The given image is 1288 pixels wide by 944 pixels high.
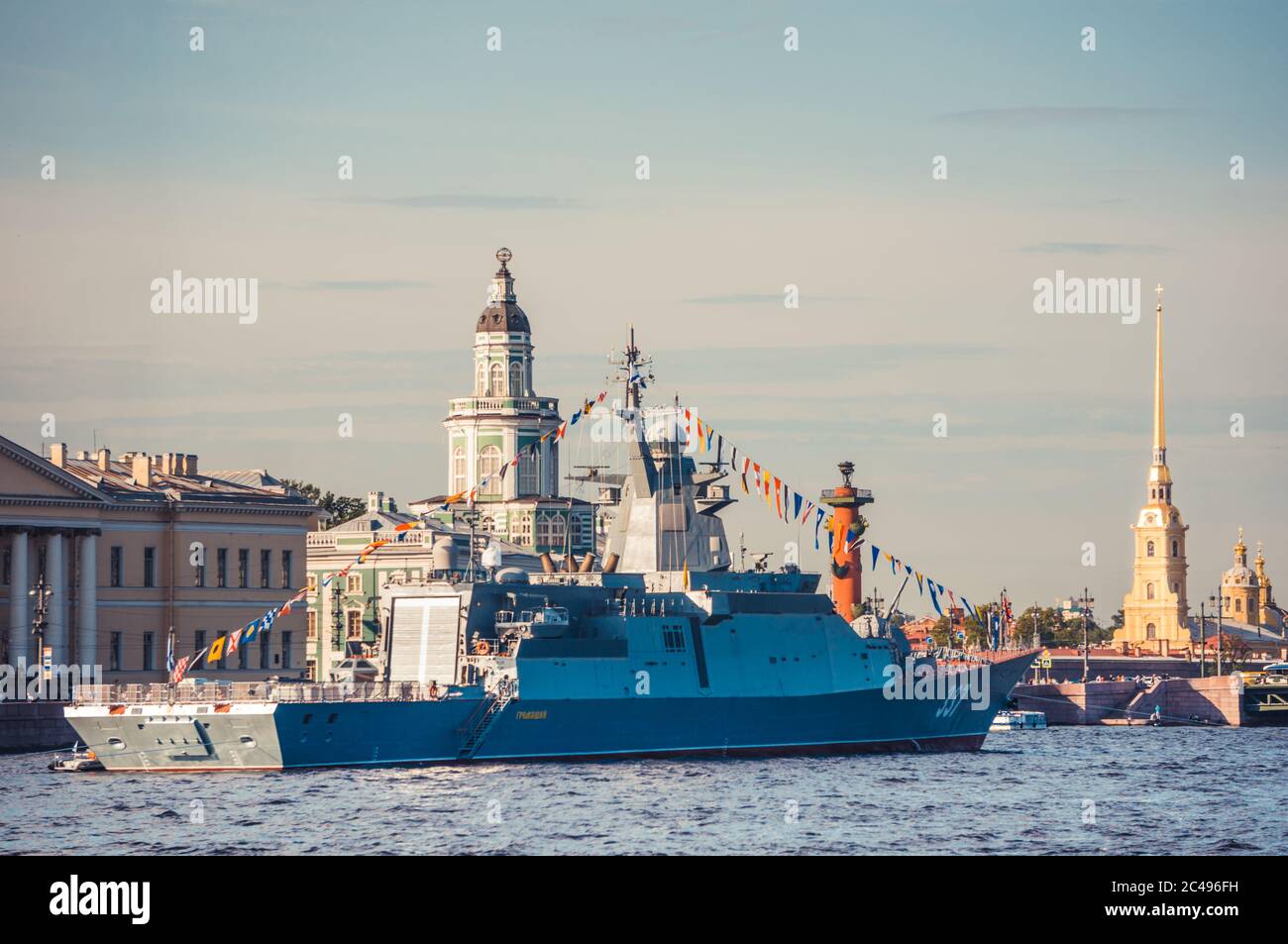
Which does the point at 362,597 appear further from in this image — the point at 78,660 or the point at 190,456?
the point at 78,660

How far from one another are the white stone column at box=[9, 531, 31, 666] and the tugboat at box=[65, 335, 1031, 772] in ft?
45.4

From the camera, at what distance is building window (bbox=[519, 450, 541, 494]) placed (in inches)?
4547

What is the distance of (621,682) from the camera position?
5400 cm

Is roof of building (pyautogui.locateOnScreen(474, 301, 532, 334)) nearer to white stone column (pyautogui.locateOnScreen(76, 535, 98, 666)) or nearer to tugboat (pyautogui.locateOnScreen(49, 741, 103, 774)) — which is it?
white stone column (pyautogui.locateOnScreen(76, 535, 98, 666))

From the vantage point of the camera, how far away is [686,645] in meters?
56.0

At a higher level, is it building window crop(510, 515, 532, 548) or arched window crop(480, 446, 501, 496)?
arched window crop(480, 446, 501, 496)

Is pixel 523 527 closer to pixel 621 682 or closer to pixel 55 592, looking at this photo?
pixel 55 592

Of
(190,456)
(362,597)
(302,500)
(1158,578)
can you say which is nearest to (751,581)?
(302,500)

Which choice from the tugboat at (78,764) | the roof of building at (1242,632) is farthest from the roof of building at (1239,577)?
the tugboat at (78,764)

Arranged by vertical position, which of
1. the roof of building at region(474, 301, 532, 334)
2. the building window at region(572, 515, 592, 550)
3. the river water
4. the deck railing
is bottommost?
the river water

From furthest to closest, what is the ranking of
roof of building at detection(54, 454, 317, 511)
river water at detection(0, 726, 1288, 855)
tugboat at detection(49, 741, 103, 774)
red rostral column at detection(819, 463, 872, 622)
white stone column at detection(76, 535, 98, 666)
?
red rostral column at detection(819, 463, 872, 622) < roof of building at detection(54, 454, 317, 511) < white stone column at detection(76, 535, 98, 666) < tugboat at detection(49, 741, 103, 774) < river water at detection(0, 726, 1288, 855)

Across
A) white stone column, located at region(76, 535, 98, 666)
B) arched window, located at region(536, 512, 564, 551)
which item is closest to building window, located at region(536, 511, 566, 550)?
arched window, located at region(536, 512, 564, 551)

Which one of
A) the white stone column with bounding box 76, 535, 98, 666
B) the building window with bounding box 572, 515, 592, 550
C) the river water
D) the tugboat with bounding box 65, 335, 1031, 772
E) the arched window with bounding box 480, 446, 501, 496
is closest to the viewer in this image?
the river water

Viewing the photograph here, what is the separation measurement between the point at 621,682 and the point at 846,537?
84.5 metres
